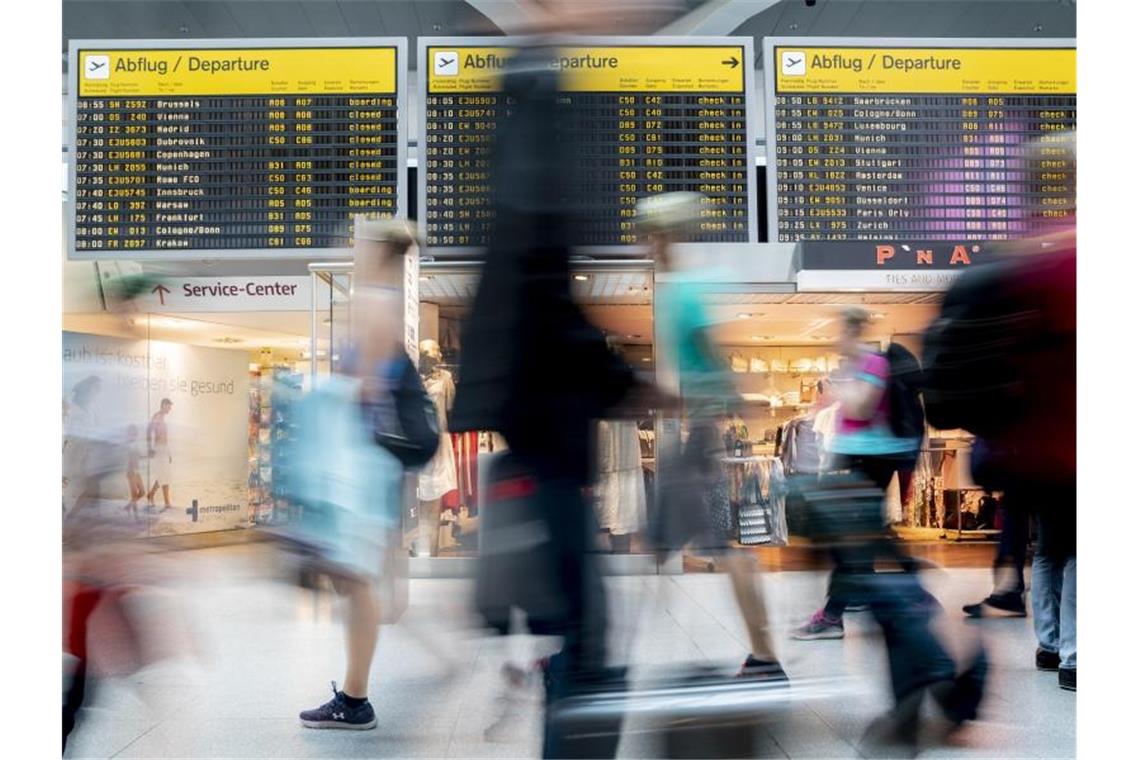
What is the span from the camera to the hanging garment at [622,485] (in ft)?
22.3

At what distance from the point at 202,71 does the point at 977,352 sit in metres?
5.18

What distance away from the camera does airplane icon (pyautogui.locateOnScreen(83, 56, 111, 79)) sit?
218 inches

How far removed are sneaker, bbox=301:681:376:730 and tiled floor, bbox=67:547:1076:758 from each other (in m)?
0.04

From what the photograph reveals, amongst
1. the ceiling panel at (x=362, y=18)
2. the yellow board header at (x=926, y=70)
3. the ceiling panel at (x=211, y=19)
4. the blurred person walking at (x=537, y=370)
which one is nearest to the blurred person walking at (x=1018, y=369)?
the blurred person walking at (x=537, y=370)

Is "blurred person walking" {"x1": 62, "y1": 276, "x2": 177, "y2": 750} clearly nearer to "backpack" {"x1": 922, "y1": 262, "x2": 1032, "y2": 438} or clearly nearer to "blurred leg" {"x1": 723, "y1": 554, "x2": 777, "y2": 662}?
"blurred leg" {"x1": 723, "y1": 554, "x2": 777, "y2": 662}

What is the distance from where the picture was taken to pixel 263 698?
3.58 metres

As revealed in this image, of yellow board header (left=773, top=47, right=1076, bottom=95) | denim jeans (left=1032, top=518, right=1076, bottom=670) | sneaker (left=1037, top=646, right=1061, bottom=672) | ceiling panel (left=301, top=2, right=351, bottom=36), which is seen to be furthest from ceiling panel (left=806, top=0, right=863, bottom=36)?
sneaker (left=1037, top=646, right=1061, bottom=672)

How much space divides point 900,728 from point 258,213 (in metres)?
4.90

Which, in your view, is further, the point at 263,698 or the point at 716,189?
the point at 716,189

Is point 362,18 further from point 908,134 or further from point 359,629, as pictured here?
point 359,629

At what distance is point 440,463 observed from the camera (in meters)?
6.58

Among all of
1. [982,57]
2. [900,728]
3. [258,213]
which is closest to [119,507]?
[900,728]

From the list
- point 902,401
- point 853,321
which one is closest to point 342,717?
point 902,401

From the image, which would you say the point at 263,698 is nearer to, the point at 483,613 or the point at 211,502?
the point at 483,613
